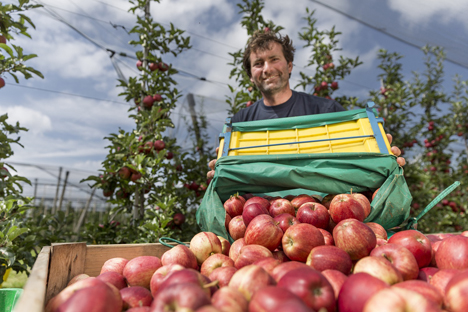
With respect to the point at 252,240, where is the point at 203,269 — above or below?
below

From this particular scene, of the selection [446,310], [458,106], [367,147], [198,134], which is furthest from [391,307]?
[458,106]

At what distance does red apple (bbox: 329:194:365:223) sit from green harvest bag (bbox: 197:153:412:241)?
13 centimetres

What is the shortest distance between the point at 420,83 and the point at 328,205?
6.42 metres

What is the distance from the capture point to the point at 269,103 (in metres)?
3.00

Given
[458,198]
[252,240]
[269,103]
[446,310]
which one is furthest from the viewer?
[458,198]

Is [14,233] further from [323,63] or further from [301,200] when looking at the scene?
[323,63]

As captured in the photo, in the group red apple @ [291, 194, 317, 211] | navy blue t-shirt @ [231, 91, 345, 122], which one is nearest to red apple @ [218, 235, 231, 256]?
red apple @ [291, 194, 317, 211]

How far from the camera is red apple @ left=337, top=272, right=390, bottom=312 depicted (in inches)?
32.5

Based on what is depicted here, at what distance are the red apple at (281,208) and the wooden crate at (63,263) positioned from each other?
0.77 metres

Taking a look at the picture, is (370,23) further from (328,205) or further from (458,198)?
(328,205)

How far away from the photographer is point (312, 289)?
87 cm

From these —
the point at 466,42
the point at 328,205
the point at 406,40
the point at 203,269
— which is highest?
the point at 406,40

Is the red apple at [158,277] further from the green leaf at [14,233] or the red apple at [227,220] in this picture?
the green leaf at [14,233]

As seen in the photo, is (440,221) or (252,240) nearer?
(252,240)
